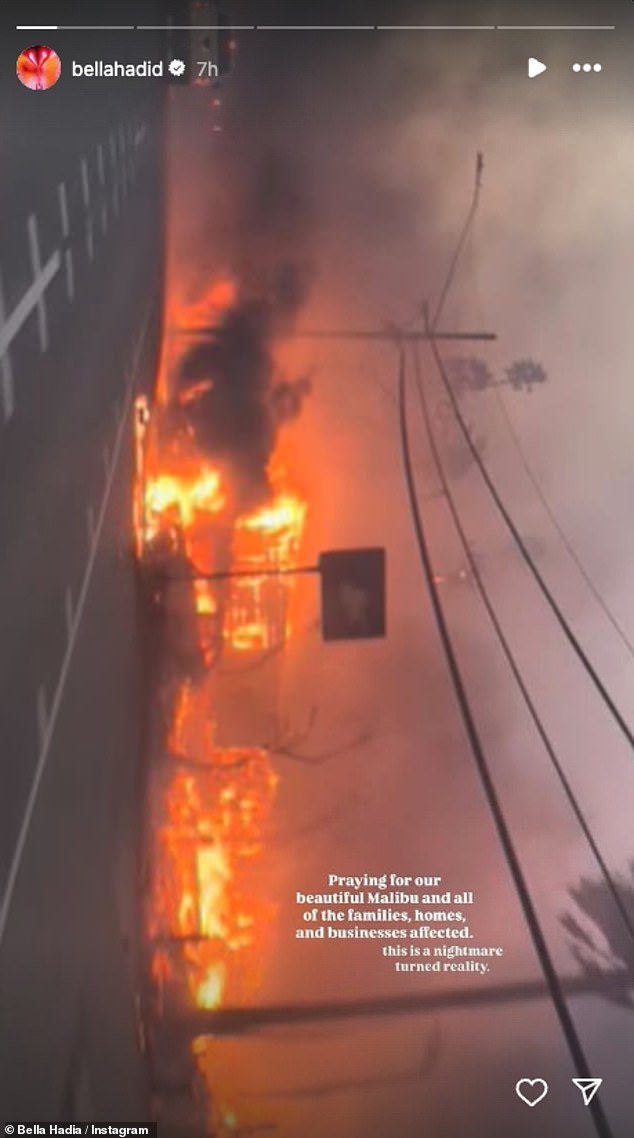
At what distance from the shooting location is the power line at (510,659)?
2.74ft

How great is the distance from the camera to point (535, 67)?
0.84 metres

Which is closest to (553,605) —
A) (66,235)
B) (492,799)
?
(492,799)

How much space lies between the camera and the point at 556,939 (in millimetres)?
829

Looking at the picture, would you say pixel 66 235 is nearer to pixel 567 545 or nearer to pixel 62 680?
pixel 62 680

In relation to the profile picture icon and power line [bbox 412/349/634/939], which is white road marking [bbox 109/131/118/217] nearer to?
the profile picture icon

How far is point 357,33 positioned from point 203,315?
24 centimetres

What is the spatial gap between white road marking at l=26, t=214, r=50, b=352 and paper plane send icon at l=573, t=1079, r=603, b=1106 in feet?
2.21

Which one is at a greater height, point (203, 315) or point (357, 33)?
point (357, 33)

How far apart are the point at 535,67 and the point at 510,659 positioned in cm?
45

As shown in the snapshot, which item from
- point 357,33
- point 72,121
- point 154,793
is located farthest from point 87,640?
point 357,33

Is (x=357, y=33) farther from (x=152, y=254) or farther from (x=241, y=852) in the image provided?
(x=241, y=852)

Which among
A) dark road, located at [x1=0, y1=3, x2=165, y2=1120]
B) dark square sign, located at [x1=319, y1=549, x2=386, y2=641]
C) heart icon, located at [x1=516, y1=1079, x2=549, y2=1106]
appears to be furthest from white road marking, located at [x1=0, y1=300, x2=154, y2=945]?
heart icon, located at [x1=516, y1=1079, x2=549, y2=1106]

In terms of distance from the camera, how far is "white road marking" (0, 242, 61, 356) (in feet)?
2.63

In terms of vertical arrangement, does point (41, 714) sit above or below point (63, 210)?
below
